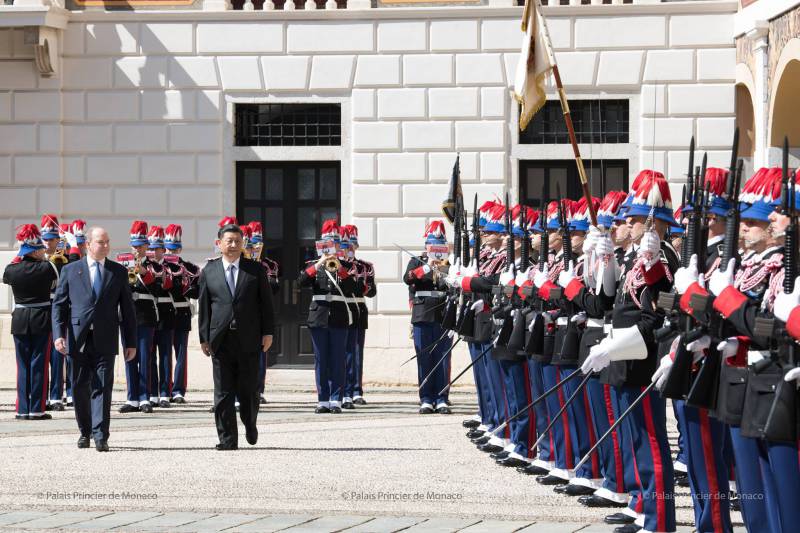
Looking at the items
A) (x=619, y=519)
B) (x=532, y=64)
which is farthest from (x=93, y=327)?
(x=619, y=519)

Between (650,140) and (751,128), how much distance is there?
1.29 m

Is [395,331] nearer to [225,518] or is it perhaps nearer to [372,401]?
[372,401]

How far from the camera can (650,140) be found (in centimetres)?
2178

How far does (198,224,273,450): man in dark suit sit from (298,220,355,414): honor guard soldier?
4.40 meters

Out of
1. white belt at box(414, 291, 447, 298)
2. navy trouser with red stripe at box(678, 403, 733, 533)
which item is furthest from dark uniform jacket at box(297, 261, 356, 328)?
navy trouser with red stripe at box(678, 403, 733, 533)

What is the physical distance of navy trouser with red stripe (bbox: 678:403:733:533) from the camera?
8117 mm

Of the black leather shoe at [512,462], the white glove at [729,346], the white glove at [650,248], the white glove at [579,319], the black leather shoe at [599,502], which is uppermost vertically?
the white glove at [650,248]

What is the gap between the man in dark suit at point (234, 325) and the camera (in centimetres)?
1326

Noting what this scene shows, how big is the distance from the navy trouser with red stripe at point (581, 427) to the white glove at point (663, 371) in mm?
2106

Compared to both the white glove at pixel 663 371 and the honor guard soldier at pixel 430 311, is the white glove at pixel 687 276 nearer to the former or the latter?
the white glove at pixel 663 371

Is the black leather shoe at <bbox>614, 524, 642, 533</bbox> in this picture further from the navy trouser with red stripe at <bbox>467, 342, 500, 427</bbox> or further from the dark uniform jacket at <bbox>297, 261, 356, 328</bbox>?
the dark uniform jacket at <bbox>297, 261, 356, 328</bbox>

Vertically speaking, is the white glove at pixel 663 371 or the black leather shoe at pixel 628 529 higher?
the white glove at pixel 663 371

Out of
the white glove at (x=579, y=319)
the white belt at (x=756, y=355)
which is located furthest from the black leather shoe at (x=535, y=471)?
the white belt at (x=756, y=355)

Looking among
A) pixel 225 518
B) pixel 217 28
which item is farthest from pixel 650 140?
pixel 225 518
